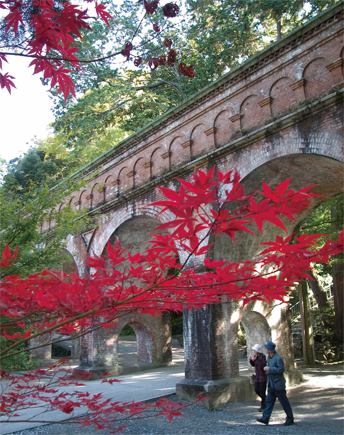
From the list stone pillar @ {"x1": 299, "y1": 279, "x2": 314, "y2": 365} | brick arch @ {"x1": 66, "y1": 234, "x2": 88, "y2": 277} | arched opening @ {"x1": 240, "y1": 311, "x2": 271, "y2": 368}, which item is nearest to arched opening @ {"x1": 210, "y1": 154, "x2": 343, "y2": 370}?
arched opening @ {"x1": 240, "y1": 311, "x2": 271, "y2": 368}

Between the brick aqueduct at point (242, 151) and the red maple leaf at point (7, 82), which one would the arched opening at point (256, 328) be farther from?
the red maple leaf at point (7, 82)

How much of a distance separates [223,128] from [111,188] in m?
4.84

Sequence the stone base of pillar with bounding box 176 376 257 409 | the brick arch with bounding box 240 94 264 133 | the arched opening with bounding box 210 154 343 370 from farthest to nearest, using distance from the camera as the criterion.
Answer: the brick arch with bounding box 240 94 264 133 < the stone base of pillar with bounding box 176 376 257 409 < the arched opening with bounding box 210 154 343 370

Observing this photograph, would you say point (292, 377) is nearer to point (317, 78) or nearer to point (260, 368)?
point (260, 368)

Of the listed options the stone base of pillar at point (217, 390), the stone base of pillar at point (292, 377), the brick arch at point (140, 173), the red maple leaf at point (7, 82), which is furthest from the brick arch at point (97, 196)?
the red maple leaf at point (7, 82)

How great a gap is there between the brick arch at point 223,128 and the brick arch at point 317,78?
6.29ft

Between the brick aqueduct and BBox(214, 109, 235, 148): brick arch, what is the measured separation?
23mm

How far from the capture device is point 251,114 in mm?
8086

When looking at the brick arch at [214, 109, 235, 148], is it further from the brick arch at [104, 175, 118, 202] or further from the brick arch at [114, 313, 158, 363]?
the brick arch at [114, 313, 158, 363]

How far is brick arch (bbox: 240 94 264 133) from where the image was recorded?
7.91 metres

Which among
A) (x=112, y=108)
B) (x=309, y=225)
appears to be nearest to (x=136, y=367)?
(x=309, y=225)

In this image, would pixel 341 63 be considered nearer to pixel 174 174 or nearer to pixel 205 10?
pixel 174 174

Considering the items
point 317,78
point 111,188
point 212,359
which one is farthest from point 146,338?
point 317,78

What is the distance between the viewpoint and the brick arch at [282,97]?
23.9 feet
